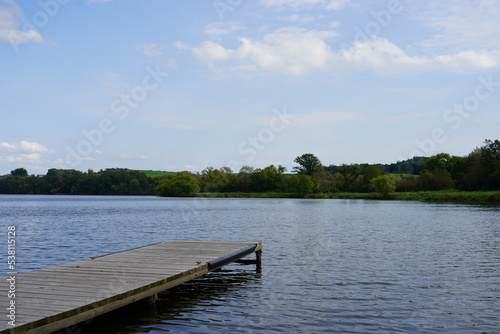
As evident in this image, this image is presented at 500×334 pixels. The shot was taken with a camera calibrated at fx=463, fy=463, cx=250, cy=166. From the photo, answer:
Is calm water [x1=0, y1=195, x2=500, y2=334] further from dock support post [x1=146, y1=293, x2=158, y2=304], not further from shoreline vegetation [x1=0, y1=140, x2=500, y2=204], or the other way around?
shoreline vegetation [x1=0, y1=140, x2=500, y2=204]

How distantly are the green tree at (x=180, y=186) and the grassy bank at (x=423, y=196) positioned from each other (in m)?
3.20

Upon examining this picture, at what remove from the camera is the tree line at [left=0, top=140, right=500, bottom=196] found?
99.9 m

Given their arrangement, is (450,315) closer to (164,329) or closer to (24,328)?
(164,329)

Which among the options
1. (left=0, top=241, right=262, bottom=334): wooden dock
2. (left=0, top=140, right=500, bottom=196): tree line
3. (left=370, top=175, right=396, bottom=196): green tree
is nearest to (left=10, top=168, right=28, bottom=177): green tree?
(left=0, top=140, right=500, bottom=196): tree line

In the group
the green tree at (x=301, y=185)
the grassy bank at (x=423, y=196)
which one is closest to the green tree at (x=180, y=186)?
the grassy bank at (x=423, y=196)

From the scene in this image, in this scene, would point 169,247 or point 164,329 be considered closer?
point 164,329

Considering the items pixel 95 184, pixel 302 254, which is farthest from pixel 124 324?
pixel 95 184

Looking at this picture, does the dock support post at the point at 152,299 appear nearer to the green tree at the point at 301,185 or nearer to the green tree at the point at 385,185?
the green tree at the point at 385,185

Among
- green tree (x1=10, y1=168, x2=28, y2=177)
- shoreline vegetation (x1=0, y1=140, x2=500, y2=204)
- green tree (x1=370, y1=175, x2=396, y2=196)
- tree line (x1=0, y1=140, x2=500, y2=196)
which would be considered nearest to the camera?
shoreline vegetation (x1=0, y1=140, x2=500, y2=204)

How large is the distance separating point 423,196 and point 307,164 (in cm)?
5834

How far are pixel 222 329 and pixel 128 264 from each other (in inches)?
185

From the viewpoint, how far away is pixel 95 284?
1084 centimetres

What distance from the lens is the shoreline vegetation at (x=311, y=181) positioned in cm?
9631

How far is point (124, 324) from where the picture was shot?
10680 millimetres
